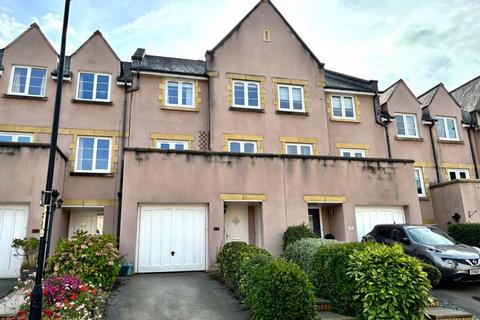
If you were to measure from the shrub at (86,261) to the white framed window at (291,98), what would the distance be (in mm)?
11488

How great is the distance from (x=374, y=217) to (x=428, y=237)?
3881 mm

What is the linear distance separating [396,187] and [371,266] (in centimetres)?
961

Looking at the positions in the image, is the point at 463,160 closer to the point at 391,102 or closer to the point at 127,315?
the point at 391,102

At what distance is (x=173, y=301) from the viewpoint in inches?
361

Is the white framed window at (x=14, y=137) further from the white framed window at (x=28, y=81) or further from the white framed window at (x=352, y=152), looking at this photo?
the white framed window at (x=352, y=152)

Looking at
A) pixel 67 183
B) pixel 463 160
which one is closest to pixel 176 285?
pixel 67 183

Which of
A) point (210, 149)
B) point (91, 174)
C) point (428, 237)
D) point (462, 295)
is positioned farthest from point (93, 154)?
point (462, 295)

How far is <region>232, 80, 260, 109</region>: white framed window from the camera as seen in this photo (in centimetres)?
1750

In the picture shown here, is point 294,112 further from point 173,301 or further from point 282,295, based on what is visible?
point 282,295

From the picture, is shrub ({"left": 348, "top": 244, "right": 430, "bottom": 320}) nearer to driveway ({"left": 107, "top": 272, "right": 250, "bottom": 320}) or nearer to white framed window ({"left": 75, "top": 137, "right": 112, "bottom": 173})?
driveway ({"left": 107, "top": 272, "right": 250, "bottom": 320})

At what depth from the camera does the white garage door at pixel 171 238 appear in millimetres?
12992

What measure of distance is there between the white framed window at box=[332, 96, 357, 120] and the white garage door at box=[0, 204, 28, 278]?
1577 cm

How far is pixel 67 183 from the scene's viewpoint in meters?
15.2

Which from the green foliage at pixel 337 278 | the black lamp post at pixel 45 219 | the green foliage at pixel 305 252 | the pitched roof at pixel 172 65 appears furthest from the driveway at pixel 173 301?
the pitched roof at pixel 172 65
